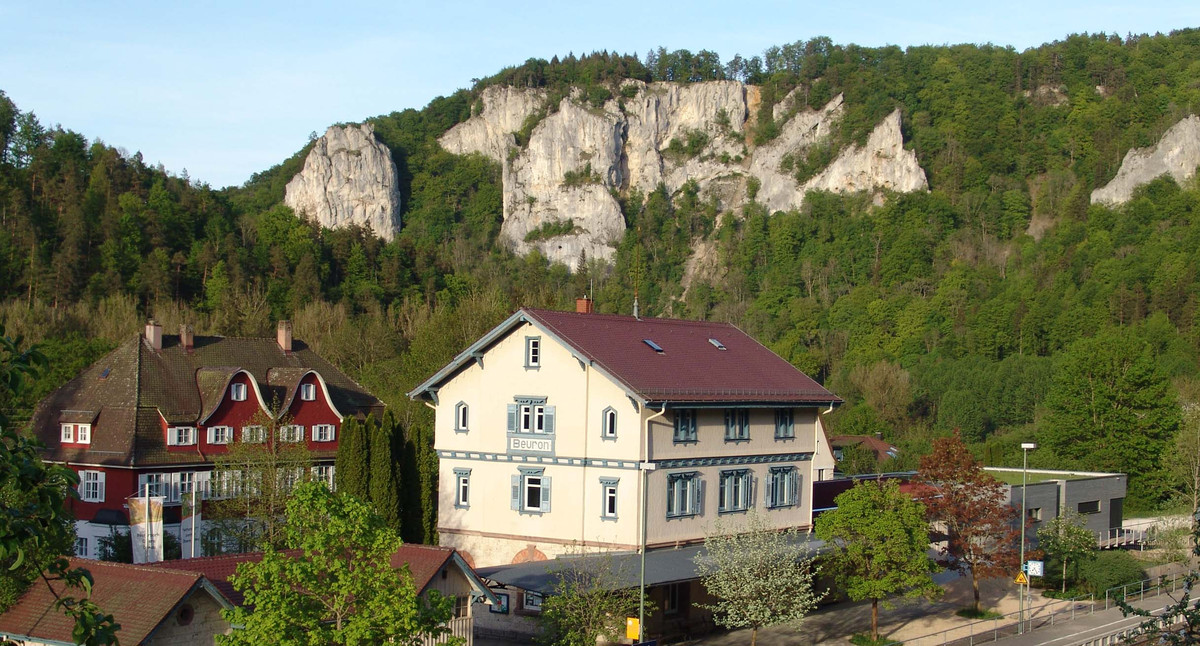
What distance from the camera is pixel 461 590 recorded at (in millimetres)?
27109

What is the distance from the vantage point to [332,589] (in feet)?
63.5

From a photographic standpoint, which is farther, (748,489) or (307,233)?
(307,233)

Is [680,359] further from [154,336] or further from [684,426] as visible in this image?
[154,336]

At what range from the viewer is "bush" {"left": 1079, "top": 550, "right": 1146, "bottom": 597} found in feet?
148

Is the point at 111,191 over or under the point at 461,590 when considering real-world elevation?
over

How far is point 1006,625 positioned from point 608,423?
13.9 m

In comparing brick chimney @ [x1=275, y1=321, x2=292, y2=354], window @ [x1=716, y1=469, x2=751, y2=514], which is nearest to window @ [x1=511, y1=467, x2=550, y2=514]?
window @ [x1=716, y1=469, x2=751, y2=514]

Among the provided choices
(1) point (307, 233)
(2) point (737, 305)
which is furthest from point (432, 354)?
(2) point (737, 305)

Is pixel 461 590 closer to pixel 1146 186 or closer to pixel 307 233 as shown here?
pixel 307 233

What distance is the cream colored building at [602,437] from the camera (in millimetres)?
38062

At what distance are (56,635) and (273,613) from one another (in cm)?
650

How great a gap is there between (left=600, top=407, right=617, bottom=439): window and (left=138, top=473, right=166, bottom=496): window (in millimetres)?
18138

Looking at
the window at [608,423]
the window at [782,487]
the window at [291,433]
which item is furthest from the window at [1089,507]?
the window at [291,433]

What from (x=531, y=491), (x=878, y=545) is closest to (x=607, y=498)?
(x=531, y=491)
